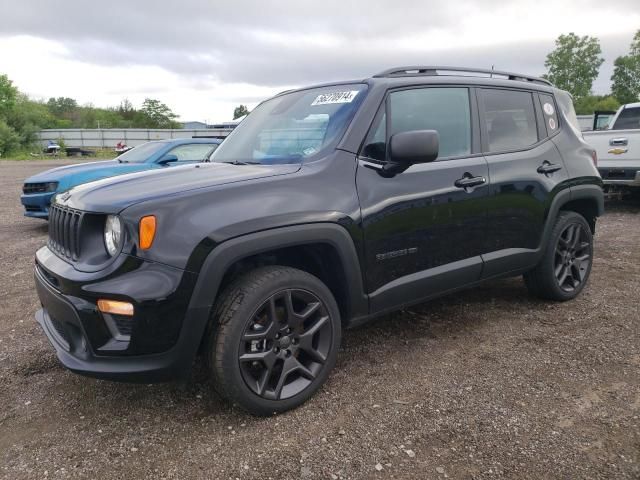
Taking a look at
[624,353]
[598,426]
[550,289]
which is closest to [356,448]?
[598,426]

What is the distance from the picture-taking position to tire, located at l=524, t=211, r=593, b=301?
13.4 ft

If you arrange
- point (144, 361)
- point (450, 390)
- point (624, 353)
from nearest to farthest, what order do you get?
point (144, 361)
point (450, 390)
point (624, 353)

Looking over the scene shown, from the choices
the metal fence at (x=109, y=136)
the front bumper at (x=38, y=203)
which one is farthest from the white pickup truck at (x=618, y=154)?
the metal fence at (x=109, y=136)

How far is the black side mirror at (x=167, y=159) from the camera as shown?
7723mm

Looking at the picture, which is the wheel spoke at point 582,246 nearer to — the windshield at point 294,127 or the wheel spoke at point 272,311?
the windshield at point 294,127

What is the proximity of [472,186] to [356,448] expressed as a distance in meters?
1.89

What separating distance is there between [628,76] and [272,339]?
223 ft

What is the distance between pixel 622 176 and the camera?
330 inches

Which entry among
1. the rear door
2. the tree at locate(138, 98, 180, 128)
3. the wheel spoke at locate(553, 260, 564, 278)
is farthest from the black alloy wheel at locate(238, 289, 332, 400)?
the tree at locate(138, 98, 180, 128)

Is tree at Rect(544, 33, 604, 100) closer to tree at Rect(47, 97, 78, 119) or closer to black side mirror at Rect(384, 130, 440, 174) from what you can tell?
black side mirror at Rect(384, 130, 440, 174)

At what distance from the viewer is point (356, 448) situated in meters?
2.41

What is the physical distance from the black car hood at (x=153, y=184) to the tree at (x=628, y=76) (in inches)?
2520

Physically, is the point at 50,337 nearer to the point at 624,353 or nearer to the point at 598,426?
the point at 598,426

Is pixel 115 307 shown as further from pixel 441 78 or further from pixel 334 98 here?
pixel 441 78
